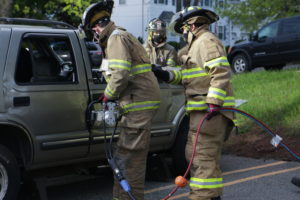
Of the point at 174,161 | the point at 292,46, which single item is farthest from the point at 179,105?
the point at 292,46

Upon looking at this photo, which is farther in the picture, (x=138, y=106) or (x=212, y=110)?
(x=138, y=106)

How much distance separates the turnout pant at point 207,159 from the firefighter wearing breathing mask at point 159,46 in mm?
2850

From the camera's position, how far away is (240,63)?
16.3 m

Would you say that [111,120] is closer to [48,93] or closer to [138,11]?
[48,93]

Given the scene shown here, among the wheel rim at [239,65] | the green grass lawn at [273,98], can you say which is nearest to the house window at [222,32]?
the wheel rim at [239,65]

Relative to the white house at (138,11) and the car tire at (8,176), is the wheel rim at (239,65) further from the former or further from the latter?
the white house at (138,11)

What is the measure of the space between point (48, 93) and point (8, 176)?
0.85 meters

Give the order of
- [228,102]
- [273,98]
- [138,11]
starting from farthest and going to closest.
→ [138,11], [273,98], [228,102]

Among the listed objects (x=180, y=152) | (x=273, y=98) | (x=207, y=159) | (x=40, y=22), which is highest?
(x=40, y=22)

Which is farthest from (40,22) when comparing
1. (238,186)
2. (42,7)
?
(42,7)

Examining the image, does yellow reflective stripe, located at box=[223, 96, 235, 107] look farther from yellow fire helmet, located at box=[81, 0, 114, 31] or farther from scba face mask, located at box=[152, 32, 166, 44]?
scba face mask, located at box=[152, 32, 166, 44]

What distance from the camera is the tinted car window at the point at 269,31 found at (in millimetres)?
15273

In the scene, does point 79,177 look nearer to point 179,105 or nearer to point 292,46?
point 179,105

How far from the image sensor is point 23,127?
15.0ft
